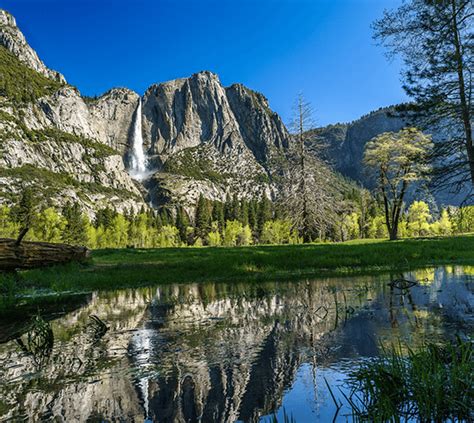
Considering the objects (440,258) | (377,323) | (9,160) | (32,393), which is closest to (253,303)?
(377,323)

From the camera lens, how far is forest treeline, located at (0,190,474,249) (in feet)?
236

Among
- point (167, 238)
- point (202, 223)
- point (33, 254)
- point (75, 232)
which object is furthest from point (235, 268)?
point (202, 223)

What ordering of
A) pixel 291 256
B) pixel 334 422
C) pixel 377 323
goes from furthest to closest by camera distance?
pixel 291 256 < pixel 377 323 < pixel 334 422

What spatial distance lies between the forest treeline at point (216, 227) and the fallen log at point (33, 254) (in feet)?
87.5

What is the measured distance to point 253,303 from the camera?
931cm

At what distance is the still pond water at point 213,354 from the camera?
11.7 feet

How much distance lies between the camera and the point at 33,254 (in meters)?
15.6

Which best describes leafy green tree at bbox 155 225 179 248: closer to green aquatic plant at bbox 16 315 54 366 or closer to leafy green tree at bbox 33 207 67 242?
leafy green tree at bbox 33 207 67 242

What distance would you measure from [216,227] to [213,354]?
14107 centimetres

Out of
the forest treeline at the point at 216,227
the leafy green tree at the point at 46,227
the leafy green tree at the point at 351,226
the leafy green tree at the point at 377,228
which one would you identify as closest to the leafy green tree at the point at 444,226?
the forest treeline at the point at 216,227

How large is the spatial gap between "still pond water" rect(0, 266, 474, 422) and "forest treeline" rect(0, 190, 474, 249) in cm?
3253

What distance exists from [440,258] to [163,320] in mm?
18759

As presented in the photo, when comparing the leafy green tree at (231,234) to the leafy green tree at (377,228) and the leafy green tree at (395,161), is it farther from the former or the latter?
the leafy green tree at (395,161)

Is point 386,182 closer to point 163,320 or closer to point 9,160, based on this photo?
point 163,320
